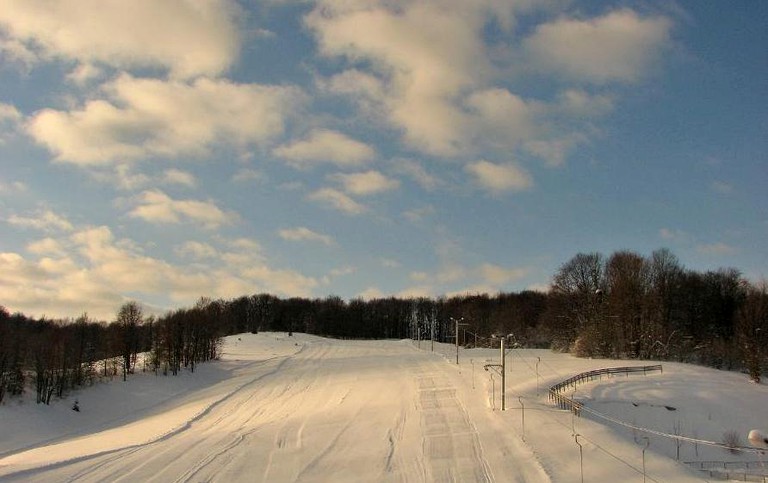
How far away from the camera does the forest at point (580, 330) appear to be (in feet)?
200

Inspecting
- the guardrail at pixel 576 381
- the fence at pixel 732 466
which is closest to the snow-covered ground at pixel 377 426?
the guardrail at pixel 576 381

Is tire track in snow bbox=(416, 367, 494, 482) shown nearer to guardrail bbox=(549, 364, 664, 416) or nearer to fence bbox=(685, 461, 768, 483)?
guardrail bbox=(549, 364, 664, 416)

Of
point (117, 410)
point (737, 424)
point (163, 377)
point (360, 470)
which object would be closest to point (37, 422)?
point (117, 410)

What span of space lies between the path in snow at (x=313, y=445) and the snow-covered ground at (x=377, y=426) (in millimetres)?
127

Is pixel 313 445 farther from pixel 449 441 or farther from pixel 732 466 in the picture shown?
pixel 732 466

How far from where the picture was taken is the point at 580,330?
328 feet

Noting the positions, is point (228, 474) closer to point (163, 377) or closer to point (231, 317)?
point (163, 377)

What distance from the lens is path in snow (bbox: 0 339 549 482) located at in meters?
29.6

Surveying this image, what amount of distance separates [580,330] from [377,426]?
68.2 metres

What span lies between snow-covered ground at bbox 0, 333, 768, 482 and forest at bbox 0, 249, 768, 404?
423 cm

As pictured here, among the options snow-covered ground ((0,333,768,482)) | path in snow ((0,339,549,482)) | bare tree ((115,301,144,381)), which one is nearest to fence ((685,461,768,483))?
snow-covered ground ((0,333,768,482))

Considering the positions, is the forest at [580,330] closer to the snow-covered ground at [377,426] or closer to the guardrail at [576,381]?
the snow-covered ground at [377,426]

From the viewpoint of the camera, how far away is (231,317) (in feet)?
588

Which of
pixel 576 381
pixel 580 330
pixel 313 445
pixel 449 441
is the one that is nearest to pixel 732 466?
pixel 449 441
